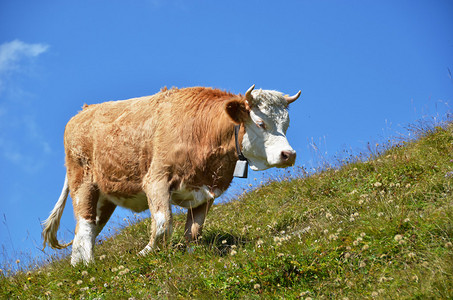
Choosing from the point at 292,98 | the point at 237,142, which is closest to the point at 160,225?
the point at 237,142

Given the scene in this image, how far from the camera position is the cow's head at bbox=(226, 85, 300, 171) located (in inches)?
285

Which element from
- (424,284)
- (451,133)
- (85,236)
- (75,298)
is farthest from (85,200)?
(451,133)

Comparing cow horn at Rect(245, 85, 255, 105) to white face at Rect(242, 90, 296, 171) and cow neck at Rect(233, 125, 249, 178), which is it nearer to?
white face at Rect(242, 90, 296, 171)

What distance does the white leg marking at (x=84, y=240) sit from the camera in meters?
8.31

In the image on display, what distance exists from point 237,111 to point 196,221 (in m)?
1.84

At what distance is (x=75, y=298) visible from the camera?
6.03m

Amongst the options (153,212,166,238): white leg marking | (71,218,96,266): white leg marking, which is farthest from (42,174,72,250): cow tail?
(153,212,166,238): white leg marking

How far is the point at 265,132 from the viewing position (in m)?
7.30

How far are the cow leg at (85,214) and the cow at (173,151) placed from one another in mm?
17

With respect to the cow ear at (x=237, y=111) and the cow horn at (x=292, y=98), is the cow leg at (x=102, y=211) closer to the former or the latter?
the cow ear at (x=237, y=111)

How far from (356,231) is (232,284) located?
1559mm

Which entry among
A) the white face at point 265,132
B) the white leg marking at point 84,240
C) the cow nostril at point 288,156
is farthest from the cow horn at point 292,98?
the white leg marking at point 84,240

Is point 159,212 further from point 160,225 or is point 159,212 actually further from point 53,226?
point 53,226

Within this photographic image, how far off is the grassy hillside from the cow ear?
169 cm
